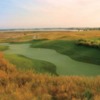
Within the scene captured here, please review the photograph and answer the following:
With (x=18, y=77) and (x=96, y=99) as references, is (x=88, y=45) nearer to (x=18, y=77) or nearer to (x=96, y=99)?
(x=18, y=77)

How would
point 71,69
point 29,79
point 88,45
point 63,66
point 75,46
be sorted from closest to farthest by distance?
point 29,79 < point 71,69 < point 63,66 < point 88,45 < point 75,46

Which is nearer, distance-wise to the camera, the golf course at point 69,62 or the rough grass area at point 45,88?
the rough grass area at point 45,88

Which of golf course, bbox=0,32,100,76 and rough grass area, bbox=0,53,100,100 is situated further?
golf course, bbox=0,32,100,76

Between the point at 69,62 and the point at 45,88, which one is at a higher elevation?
the point at 45,88

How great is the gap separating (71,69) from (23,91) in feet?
29.7

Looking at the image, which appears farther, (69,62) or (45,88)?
(69,62)

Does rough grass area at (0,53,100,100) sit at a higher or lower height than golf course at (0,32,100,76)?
higher

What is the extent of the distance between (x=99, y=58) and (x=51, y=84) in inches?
495

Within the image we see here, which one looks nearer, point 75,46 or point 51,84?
point 51,84

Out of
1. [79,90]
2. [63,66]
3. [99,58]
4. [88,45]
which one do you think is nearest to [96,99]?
[79,90]

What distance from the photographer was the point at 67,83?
33.6 feet

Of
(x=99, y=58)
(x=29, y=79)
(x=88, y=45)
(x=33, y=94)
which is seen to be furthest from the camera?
(x=88, y=45)

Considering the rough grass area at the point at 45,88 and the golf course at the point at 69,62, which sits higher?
the rough grass area at the point at 45,88

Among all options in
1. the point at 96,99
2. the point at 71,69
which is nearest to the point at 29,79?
the point at 96,99
